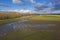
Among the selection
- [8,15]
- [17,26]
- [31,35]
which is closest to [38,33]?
[31,35]

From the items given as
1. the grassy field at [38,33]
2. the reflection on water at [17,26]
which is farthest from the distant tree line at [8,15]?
the grassy field at [38,33]

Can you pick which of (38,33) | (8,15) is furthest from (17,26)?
(38,33)

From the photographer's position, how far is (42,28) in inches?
87.0

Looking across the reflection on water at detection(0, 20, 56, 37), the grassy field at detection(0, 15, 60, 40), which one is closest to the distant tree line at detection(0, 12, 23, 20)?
the reflection on water at detection(0, 20, 56, 37)

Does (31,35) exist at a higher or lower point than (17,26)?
lower

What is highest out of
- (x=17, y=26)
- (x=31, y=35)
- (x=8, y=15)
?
(x=8, y=15)

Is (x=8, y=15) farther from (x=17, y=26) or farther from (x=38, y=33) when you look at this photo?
(x=38, y=33)

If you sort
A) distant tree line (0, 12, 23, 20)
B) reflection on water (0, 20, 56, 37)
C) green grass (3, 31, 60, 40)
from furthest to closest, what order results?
distant tree line (0, 12, 23, 20), reflection on water (0, 20, 56, 37), green grass (3, 31, 60, 40)

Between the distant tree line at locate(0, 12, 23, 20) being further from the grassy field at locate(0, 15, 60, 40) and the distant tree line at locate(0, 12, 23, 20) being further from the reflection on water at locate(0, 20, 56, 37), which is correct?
the grassy field at locate(0, 15, 60, 40)

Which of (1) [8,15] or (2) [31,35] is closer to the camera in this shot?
(2) [31,35]

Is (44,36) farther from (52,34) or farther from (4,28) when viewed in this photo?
(4,28)

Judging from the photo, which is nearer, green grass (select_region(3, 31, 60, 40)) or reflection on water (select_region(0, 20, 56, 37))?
green grass (select_region(3, 31, 60, 40))

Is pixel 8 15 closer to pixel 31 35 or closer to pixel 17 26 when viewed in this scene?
pixel 17 26

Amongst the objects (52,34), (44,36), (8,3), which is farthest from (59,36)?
(8,3)
